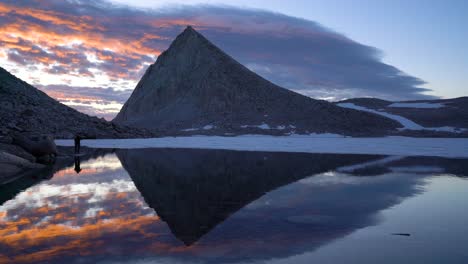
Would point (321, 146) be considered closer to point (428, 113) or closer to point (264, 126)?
point (264, 126)

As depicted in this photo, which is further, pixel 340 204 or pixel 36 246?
pixel 340 204

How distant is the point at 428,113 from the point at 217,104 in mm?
57527

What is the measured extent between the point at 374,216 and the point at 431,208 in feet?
7.05

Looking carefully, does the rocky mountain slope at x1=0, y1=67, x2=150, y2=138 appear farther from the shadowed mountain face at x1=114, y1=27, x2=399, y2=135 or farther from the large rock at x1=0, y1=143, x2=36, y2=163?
the large rock at x1=0, y1=143, x2=36, y2=163

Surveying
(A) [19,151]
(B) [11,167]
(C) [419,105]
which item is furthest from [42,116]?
(C) [419,105]

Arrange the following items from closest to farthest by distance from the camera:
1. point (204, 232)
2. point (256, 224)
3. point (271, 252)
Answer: point (271, 252)
point (204, 232)
point (256, 224)

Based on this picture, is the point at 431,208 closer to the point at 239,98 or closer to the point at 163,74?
the point at 239,98

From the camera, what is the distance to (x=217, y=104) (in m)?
103

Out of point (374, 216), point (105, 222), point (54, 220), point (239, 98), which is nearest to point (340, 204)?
point (374, 216)

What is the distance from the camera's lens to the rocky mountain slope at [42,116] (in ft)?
173

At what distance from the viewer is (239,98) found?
343ft

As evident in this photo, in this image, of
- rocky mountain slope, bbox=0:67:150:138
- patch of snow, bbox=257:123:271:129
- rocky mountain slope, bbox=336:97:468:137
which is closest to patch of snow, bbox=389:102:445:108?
rocky mountain slope, bbox=336:97:468:137

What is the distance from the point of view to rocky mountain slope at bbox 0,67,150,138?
52594mm

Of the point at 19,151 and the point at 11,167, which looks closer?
the point at 11,167
